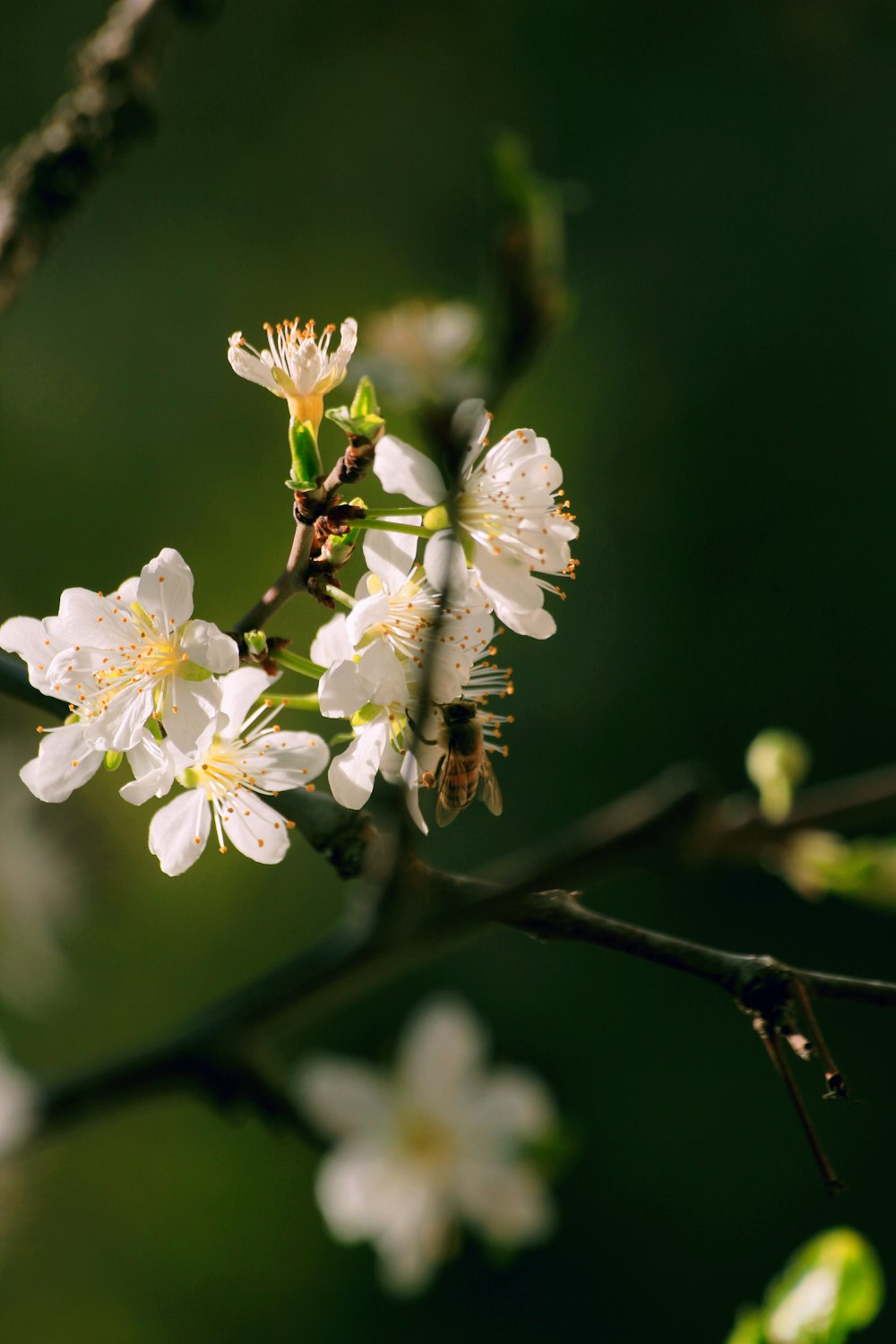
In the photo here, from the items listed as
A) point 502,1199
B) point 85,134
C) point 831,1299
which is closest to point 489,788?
point 831,1299

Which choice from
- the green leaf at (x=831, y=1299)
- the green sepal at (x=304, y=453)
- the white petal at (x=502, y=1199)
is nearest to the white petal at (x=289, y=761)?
the green sepal at (x=304, y=453)

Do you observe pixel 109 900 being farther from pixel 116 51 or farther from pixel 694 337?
pixel 694 337

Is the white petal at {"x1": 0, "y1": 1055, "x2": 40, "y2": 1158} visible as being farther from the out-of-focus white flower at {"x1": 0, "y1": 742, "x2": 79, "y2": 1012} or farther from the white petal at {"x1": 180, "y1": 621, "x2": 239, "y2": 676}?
the out-of-focus white flower at {"x1": 0, "y1": 742, "x2": 79, "y2": 1012}

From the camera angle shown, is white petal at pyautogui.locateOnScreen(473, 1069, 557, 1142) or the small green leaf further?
white petal at pyautogui.locateOnScreen(473, 1069, 557, 1142)

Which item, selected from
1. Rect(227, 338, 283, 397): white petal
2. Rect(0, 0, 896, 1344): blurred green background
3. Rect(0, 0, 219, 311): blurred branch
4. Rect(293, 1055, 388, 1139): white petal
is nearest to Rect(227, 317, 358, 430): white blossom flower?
Rect(227, 338, 283, 397): white petal

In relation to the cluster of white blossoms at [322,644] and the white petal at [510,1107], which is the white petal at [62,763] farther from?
the white petal at [510,1107]

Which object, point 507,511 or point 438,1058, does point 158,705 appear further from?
point 438,1058

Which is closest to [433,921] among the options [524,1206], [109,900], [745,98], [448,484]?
[448,484]
